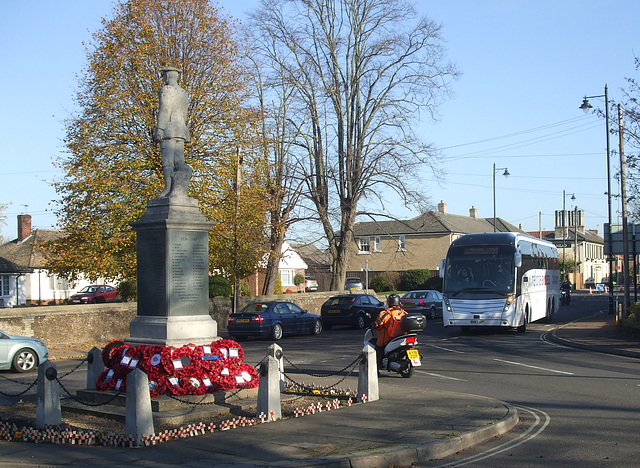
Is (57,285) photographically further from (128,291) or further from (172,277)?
(172,277)

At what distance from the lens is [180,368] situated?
33.8 ft

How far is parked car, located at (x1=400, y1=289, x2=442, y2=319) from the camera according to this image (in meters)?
35.9

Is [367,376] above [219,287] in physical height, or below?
below

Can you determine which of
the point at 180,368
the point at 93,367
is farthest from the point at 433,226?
the point at 180,368

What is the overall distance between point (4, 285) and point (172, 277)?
41.8 meters

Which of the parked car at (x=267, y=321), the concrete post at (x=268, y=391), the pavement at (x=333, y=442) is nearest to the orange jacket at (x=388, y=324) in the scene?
the pavement at (x=333, y=442)

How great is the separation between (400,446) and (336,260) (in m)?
31.7

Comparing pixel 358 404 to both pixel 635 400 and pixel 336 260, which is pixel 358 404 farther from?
pixel 336 260

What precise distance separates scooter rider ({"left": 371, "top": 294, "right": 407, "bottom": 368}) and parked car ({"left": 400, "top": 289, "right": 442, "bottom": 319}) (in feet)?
70.4

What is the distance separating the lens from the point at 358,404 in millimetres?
10812

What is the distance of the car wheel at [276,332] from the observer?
80.5ft

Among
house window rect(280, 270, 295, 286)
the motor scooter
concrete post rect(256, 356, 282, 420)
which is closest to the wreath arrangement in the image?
concrete post rect(256, 356, 282, 420)

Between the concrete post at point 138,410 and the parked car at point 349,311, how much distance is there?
70.6 ft

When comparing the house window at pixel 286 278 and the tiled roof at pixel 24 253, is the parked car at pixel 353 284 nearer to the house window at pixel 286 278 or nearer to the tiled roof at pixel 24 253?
the house window at pixel 286 278
